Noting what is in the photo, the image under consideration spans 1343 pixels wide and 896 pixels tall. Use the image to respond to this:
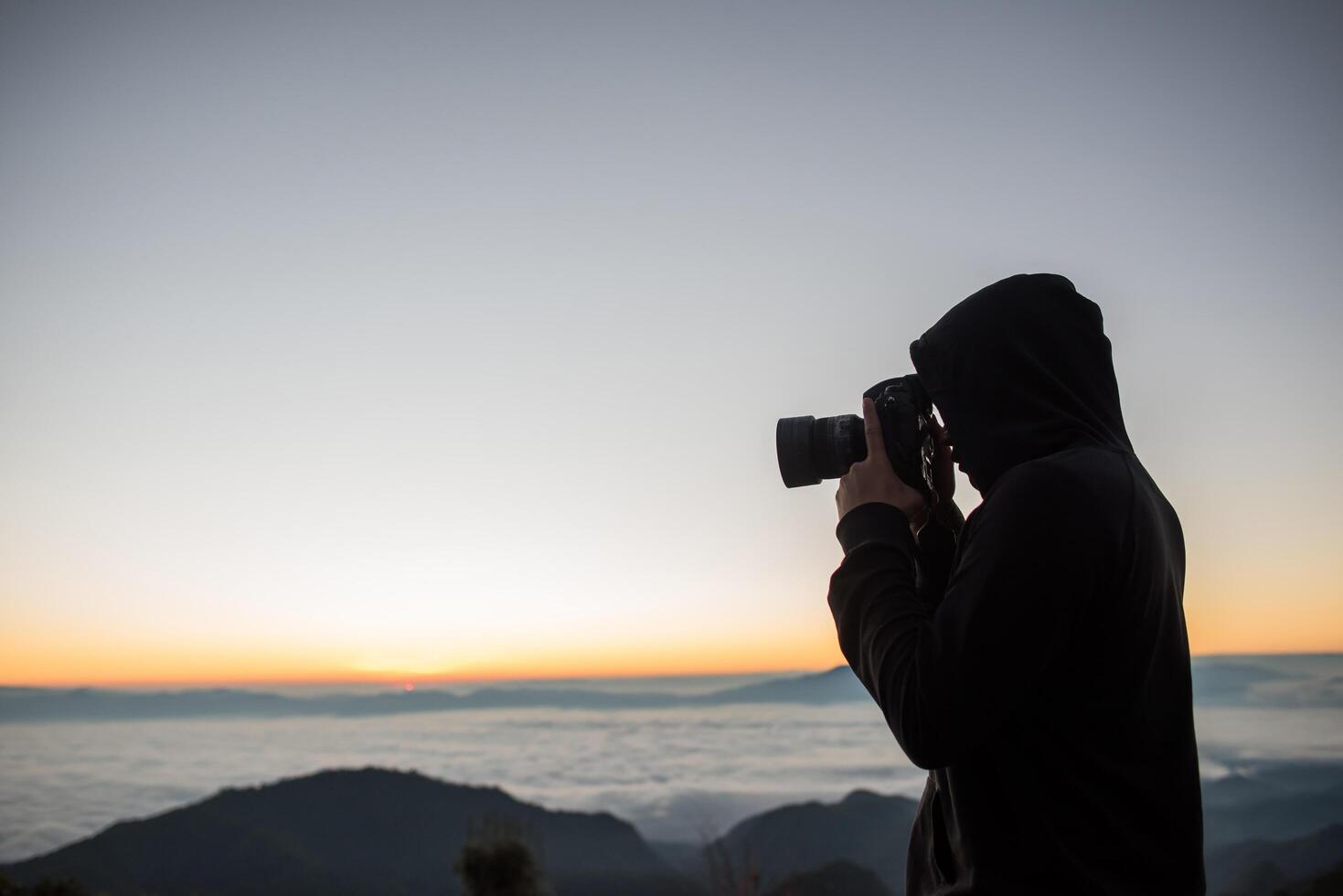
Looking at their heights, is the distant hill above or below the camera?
below

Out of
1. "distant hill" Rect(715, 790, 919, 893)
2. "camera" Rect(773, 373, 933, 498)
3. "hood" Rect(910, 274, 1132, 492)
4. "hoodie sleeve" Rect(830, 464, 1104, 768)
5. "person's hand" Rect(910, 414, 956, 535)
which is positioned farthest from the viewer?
"distant hill" Rect(715, 790, 919, 893)

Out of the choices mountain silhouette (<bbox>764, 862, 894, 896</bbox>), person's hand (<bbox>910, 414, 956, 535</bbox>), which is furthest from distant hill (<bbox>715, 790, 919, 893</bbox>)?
person's hand (<bbox>910, 414, 956, 535</bbox>)

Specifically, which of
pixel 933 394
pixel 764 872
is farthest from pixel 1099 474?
pixel 764 872

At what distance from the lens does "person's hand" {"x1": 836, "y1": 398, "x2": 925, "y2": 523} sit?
60.1 inches

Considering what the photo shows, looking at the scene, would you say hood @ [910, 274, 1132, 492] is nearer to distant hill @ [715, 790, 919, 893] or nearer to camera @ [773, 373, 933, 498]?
camera @ [773, 373, 933, 498]

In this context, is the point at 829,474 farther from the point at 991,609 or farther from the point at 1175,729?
the point at 1175,729

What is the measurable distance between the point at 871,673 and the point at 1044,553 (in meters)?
0.30

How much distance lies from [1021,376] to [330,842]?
754 inches

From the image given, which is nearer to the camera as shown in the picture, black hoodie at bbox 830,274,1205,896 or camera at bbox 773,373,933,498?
black hoodie at bbox 830,274,1205,896

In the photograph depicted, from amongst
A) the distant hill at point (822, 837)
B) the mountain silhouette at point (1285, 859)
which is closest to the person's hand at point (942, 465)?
the distant hill at point (822, 837)

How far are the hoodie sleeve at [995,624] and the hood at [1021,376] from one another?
169 millimetres

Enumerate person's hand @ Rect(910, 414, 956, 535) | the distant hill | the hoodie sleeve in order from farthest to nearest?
the distant hill, person's hand @ Rect(910, 414, 956, 535), the hoodie sleeve

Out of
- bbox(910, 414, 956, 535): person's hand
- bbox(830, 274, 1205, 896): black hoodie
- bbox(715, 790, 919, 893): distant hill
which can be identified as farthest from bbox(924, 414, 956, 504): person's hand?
bbox(715, 790, 919, 893): distant hill

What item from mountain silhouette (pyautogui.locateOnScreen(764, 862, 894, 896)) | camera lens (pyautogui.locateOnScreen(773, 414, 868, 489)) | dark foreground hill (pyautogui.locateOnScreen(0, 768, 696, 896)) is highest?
camera lens (pyautogui.locateOnScreen(773, 414, 868, 489))
